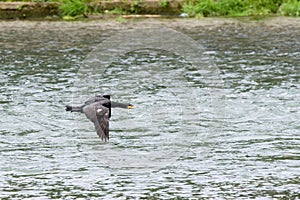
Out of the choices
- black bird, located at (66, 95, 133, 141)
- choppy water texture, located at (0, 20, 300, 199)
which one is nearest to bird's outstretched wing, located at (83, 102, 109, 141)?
black bird, located at (66, 95, 133, 141)

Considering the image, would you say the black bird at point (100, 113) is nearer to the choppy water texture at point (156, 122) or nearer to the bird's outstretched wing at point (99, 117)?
the bird's outstretched wing at point (99, 117)

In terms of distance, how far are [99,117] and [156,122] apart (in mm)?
2395

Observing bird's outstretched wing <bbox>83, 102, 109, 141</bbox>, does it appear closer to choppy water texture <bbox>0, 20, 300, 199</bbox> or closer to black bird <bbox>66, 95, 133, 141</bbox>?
black bird <bbox>66, 95, 133, 141</bbox>

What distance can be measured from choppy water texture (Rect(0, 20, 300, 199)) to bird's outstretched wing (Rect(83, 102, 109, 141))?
0.49 metres

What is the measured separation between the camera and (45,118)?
11.5 metres

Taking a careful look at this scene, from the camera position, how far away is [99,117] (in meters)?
9.02

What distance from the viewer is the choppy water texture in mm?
8711

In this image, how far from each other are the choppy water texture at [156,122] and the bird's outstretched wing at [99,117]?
1.62 ft

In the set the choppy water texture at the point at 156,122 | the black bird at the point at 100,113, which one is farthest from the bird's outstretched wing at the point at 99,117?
the choppy water texture at the point at 156,122

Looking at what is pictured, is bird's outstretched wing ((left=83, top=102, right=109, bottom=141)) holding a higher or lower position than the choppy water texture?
higher

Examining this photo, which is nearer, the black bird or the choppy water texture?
the choppy water texture

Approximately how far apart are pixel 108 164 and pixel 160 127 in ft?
5.72

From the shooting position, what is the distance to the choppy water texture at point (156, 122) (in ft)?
28.6

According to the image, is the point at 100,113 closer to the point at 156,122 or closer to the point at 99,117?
the point at 99,117
